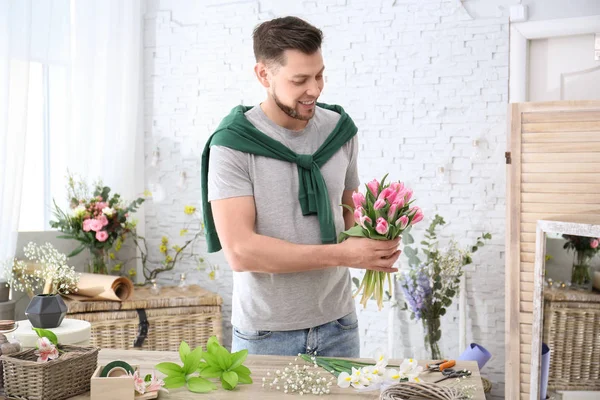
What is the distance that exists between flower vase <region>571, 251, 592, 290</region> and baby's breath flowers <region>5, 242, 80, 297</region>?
262 cm

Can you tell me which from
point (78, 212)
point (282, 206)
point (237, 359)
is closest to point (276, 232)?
point (282, 206)

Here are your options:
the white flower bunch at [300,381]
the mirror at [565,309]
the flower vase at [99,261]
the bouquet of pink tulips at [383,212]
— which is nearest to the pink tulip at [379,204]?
the bouquet of pink tulips at [383,212]

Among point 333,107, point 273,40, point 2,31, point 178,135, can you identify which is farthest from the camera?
point 178,135

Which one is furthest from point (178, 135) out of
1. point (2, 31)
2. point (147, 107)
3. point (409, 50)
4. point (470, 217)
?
point (470, 217)

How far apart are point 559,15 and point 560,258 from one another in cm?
153

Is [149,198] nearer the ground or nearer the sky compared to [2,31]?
nearer the ground

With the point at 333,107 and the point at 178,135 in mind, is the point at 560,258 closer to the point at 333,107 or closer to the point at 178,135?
the point at 333,107

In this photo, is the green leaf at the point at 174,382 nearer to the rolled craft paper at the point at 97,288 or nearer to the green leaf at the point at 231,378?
the green leaf at the point at 231,378

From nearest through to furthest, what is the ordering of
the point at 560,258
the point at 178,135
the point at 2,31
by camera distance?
the point at 560,258, the point at 2,31, the point at 178,135

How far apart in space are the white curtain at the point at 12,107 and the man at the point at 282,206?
2135 millimetres

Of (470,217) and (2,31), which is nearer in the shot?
(2,31)

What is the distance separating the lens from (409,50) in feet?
14.5

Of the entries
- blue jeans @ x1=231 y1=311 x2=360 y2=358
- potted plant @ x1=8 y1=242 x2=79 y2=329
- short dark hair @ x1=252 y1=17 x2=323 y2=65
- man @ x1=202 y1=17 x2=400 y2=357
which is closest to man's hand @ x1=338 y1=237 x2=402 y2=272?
man @ x1=202 y1=17 x2=400 y2=357

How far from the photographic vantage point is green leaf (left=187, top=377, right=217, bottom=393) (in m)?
1.77
